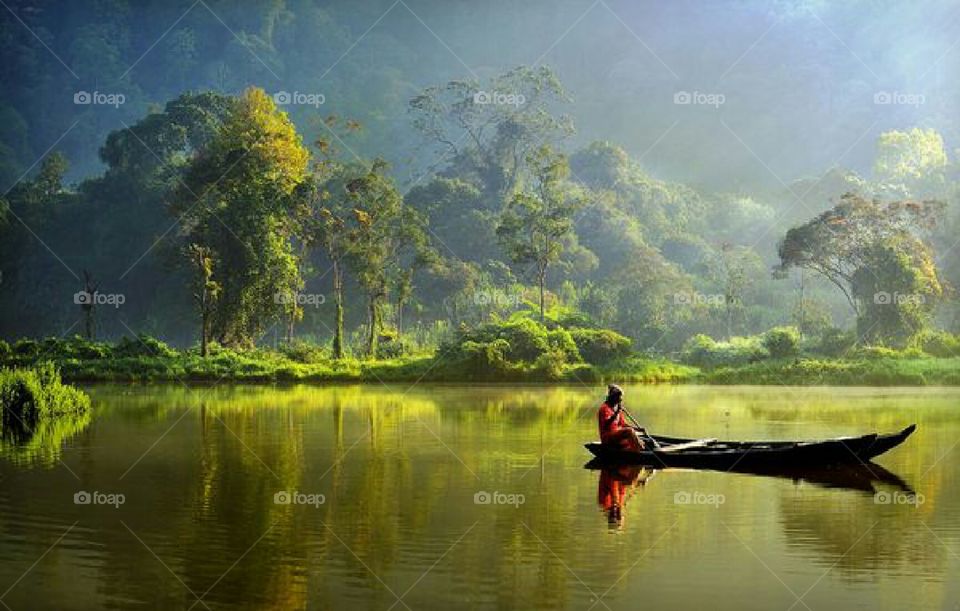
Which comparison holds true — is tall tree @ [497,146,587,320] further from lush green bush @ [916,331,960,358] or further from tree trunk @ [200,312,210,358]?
lush green bush @ [916,331,960,358]

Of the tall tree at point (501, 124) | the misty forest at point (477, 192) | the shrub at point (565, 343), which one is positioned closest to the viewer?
the shrub at point (565, 343)

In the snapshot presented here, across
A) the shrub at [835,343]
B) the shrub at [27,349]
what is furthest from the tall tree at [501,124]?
the shrub at [27,349]

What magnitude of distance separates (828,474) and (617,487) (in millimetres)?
2983

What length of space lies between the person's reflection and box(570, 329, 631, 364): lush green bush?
75.1 feet

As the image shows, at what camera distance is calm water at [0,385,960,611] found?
9.32 meters

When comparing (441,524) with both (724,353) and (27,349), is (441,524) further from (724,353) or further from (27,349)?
(724,353)

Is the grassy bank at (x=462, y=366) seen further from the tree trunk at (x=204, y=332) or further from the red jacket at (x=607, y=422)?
the red jacket at (x=607, y=422)

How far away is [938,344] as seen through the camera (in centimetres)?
4256

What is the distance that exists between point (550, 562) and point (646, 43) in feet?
228

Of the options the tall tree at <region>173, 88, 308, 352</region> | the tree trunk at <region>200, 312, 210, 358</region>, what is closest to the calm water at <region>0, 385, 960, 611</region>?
the tree trunk at <region>200, 312, 210, 358</region>

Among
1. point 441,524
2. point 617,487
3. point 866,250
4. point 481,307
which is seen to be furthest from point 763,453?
point 481,307

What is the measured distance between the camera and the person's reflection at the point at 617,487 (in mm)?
12621

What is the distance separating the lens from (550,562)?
1034cm

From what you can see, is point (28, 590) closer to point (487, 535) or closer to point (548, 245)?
point (487, 535)
